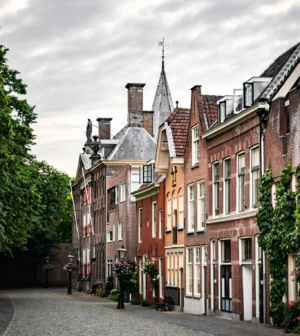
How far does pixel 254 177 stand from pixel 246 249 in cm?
284

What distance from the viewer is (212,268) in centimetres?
3569

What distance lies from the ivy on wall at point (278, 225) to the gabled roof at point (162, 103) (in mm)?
48383

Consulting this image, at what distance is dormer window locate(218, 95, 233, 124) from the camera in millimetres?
Result: 34906

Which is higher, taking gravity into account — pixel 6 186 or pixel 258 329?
pixel 6 186

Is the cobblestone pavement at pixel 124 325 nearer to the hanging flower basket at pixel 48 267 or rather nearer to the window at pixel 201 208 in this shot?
the window at pixel 201 208

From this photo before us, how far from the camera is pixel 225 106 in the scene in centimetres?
3500

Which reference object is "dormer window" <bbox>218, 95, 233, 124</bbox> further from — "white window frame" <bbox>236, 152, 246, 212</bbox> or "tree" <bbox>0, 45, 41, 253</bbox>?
"tree" <bbox>0, 45, 41, 253</bbox>

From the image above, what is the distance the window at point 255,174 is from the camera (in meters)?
30.4

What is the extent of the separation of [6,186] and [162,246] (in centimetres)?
1025

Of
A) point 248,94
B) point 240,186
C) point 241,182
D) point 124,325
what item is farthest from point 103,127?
point 124,325

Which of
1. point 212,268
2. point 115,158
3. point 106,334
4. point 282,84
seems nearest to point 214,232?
→ point 212,268

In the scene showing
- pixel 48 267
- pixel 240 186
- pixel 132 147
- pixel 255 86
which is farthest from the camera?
pixel 48 267

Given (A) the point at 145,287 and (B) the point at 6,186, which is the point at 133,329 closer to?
(B) the point at 6,186

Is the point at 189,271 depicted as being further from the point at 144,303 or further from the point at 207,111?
the point at 144,303
